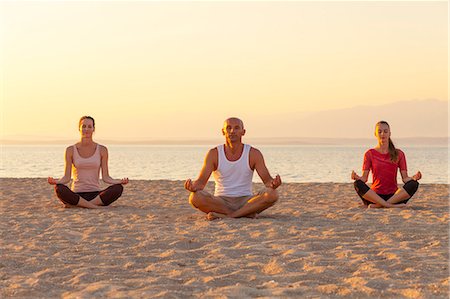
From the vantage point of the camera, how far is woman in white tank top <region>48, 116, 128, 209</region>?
8.94 metres

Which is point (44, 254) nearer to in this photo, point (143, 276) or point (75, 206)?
point (143, 276)

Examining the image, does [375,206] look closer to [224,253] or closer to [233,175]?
[233,175]

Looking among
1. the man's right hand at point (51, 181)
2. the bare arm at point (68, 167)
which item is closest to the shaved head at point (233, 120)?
the man's right hand at point (51, 181)

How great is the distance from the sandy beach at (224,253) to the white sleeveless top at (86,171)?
17.9 inches

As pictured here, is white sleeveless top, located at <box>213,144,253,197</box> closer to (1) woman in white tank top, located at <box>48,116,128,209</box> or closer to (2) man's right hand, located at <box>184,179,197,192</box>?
(2) man's right hand, located at <box>184,179,197,192</box>

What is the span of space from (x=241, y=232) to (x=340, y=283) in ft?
7.62

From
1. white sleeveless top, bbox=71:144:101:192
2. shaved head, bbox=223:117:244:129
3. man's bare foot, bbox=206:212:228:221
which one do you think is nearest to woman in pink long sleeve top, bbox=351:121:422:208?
man's bare foot, bbox=206:212:228:221

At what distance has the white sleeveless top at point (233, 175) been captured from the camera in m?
A: 7.45

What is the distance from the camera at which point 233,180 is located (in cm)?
769

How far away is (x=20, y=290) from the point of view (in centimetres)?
439

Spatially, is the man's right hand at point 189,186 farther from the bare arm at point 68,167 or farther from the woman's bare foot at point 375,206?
the woman's bare foot at point 375,206

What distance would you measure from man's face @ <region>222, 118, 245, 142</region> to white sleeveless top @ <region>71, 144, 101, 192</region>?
8.11 ft

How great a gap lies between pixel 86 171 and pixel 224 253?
156 inches

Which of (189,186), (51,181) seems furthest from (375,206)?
(51,181)
